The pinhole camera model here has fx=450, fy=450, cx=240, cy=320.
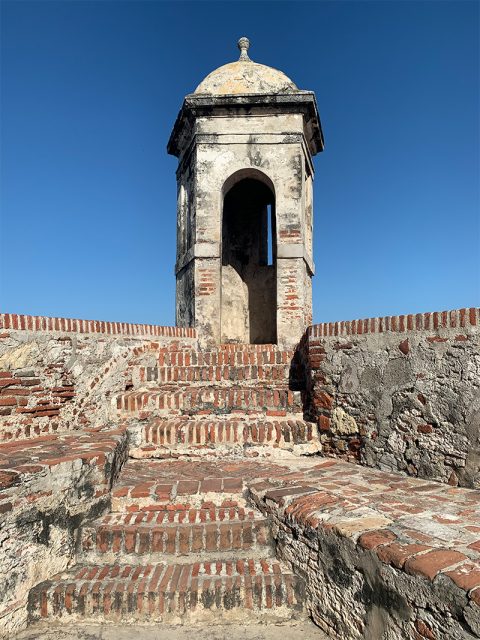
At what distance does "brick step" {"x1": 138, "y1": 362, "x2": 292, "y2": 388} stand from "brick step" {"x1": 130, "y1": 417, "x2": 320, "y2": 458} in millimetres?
829

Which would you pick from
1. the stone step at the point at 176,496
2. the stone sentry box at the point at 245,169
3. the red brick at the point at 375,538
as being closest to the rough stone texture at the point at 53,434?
the stone step at the point at 176,496

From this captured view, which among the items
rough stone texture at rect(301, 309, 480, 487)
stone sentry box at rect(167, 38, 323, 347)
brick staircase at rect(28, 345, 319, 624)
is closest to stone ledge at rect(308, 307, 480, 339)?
rough stone texture at rect(301, 309, 480, 487)

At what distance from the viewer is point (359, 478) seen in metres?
3.76

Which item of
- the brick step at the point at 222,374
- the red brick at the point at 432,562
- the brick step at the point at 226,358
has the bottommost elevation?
the red brick at the point at 432,562

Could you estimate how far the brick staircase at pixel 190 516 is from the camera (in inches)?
113

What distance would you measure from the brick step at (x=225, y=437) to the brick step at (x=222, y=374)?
2.72 ft

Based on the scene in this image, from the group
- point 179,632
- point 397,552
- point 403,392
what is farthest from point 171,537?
point 403,392

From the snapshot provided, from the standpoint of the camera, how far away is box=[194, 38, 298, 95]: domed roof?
7176 mm

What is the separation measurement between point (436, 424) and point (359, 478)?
2.53 ft

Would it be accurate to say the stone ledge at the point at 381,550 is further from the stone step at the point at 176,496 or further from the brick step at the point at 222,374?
the brick step at the point at 222,374

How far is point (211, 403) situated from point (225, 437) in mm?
488

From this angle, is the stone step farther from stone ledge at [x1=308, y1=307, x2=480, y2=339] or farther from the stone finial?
the stone finial

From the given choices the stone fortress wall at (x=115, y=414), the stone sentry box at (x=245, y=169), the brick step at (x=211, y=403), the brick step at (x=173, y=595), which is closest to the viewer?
the brick step at (x=173, y=595)

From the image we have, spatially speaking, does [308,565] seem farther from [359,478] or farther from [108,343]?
[108,343]
